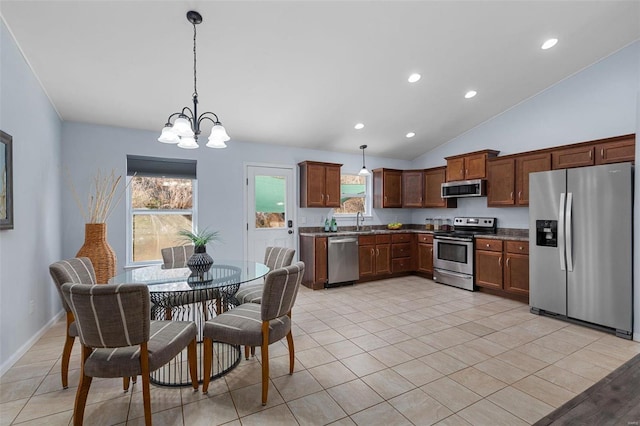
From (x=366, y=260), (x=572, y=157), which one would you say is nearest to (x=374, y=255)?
(x=366, y=260)

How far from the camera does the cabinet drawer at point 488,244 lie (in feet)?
14.6

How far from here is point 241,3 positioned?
244cm

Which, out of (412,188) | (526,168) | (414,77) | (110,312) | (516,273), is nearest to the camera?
(110,312)

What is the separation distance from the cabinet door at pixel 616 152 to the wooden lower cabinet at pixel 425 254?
261cm

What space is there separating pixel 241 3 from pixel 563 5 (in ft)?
9.97

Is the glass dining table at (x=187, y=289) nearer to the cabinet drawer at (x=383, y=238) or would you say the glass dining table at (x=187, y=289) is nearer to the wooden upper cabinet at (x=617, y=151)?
the cabinet drawer at (x=383, y=238)

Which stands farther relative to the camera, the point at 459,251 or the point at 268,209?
the point at 268,209

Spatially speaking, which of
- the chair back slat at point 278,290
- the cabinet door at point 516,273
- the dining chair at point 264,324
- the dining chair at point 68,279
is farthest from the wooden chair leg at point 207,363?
the cabinet door at point 516,273

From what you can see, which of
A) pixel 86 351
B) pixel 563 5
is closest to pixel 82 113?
pixel 86 351

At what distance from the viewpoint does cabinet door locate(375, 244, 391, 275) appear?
5546 millimetres

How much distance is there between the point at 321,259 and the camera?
5027 millimetres

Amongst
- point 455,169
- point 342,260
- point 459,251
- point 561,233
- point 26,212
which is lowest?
point 342,260

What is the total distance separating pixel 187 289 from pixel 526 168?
466 centimetres

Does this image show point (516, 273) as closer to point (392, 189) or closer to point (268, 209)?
point (392, 189)
